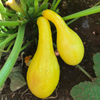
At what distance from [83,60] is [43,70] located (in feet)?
1.85

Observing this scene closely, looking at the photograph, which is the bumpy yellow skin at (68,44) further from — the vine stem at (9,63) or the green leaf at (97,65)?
the vine stem at (9,63)

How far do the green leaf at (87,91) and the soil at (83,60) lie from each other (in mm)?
180

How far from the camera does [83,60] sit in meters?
1.25

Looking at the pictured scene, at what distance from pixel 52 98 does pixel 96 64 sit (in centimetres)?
54

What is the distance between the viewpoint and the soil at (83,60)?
3.91ft

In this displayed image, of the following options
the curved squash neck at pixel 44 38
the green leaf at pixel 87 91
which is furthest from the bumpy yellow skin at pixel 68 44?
the green leaf at pixel 87 91

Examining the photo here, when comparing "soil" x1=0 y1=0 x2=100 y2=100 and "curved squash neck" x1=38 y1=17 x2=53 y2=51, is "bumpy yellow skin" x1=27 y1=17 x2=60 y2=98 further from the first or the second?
"soil" x1=0 y1=0 x2=100 y2=100

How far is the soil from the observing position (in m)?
1.19

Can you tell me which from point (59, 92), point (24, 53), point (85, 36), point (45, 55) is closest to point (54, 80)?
point (45, 55)

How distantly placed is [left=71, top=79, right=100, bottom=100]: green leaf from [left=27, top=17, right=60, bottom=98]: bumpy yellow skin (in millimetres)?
245

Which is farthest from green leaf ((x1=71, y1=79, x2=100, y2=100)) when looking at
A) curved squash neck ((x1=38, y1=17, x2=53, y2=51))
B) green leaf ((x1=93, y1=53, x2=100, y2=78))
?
curved squash neck ((x1=38, y1=17, x2=53, y2=51))

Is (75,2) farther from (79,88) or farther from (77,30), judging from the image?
(79,88)

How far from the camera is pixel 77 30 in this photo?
1.36 metres

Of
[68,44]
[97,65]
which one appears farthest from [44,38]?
[97,65]
